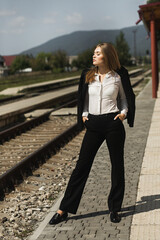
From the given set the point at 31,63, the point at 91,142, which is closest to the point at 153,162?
the point at 91,142

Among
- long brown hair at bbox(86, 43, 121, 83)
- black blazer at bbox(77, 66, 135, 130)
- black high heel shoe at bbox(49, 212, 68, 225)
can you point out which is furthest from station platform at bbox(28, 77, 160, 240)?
long brown hair at bbox(86, 43, 121, 83)

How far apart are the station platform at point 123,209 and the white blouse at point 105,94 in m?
1.13

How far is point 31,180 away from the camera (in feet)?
21.0

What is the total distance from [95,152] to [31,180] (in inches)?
102

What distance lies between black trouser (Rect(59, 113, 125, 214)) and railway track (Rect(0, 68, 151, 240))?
638 millimetres

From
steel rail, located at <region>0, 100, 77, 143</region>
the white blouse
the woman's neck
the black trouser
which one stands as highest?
the woman's neck

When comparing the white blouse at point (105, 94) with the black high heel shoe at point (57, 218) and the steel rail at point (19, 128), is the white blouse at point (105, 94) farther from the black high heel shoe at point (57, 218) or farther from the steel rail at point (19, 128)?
the steel rail at point (19, 128)

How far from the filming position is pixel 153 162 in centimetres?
656

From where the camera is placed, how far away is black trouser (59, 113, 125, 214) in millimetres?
3920

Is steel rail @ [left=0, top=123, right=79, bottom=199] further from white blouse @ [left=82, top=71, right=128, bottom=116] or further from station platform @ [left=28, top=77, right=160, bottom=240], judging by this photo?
white blouse @ [left=82, top=71, right=128, bottom=116]

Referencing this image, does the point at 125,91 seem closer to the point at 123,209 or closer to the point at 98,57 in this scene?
the point at 98,57

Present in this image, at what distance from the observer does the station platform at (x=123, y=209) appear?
149 inches

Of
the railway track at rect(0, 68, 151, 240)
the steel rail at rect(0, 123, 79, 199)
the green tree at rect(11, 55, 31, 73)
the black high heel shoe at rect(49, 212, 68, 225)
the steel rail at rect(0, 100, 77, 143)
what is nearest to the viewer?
the black high heel shoe at rect(49, 212, 68, 225)

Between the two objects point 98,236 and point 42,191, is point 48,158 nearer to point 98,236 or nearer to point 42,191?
point 42,191
